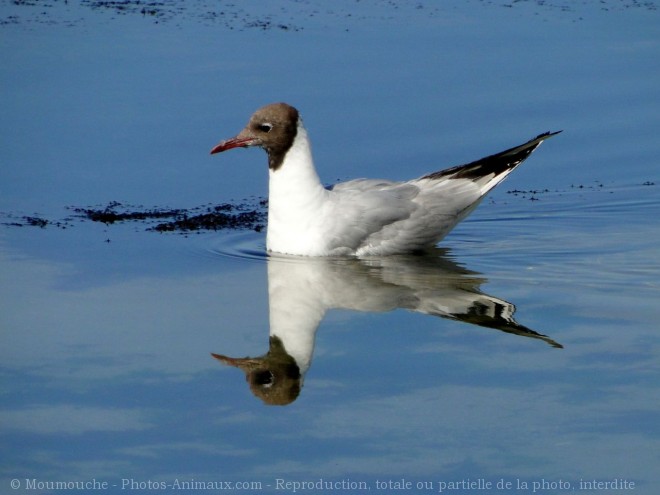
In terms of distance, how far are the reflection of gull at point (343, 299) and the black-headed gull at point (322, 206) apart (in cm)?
12

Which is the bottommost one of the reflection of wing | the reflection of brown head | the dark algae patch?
the reflection of brown head

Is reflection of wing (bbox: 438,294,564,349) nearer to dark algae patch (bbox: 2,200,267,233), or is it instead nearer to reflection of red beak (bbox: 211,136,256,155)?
reflection of red beak (bbox: 211,136,256,155)

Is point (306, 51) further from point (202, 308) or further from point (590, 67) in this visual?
point (202, 308)

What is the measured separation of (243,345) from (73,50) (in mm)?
6946

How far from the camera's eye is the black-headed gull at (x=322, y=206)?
10211 millimetres

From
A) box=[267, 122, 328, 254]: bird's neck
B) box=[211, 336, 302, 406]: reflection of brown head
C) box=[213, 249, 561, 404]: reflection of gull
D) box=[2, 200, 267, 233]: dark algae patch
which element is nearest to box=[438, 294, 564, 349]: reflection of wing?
box=[213, 249, 561, 404]: reflection of gull

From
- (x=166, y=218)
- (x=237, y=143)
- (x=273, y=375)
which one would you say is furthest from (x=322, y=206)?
(x=273, y=375)

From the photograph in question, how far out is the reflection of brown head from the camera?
7.56m

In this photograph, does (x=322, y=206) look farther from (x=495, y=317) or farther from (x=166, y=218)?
(x=495, y=317)

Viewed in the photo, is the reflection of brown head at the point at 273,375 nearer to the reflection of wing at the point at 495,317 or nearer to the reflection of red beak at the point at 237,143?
the reflection of wing at the point at 495,317

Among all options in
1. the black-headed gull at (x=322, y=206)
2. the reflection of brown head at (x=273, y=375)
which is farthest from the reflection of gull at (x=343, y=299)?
the black-headed gull at (x=322, y=206)

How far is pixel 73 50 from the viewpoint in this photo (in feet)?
47.2

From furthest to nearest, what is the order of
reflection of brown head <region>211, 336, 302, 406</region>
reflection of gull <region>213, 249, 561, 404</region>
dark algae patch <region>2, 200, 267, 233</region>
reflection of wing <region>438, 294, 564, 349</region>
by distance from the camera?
dark algae patch <region>2, 200, 267, 233</region> → reflection of wing <region>438, 294, 564, 349</region> → reflection of gull <region>213, 249, 561, 404</region> → reflection of brown head <region>211, 336, 302, 406</region>

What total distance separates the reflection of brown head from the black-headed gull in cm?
201
